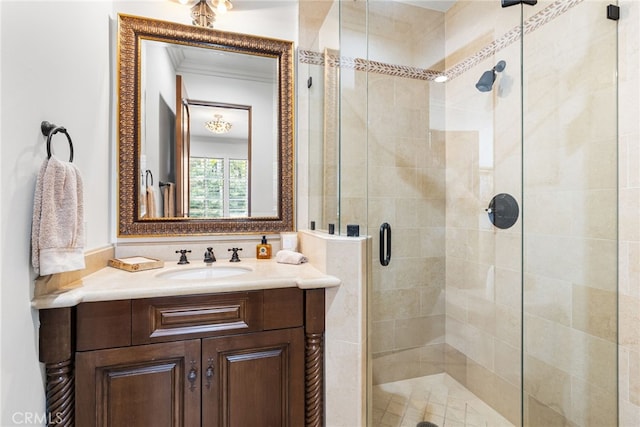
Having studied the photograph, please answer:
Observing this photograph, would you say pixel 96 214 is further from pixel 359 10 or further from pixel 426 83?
pixel 426 83

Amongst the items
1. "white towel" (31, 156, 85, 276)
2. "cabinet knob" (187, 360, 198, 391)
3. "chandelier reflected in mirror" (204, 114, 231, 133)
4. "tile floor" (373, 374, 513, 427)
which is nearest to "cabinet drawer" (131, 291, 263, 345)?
"cabinet knob" (187, 360, 198, 391)

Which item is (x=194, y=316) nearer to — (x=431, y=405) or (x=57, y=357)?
(x=57, y=357)

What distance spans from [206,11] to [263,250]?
144 cm

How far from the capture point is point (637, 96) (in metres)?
1.16

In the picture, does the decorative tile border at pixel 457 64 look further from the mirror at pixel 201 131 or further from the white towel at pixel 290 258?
the white towel at pixel 290 258

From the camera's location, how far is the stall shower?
1325mm

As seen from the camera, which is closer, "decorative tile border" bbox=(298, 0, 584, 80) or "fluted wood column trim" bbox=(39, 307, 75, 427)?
"fluted wood column trim" bbox=(39, 307, 75, 427)

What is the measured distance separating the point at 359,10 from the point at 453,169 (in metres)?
1.05

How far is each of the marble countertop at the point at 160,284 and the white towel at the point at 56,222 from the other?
10 cm

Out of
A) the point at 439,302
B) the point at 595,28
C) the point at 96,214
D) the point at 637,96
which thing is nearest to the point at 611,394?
the point at 439,302

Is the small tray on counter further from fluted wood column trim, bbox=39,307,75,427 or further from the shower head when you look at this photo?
the shower head

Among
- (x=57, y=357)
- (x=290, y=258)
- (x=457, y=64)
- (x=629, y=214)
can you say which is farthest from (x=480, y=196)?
(x=57, y=357)

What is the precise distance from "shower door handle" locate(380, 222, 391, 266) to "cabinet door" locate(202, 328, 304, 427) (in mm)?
568

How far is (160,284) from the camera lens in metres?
1.21
